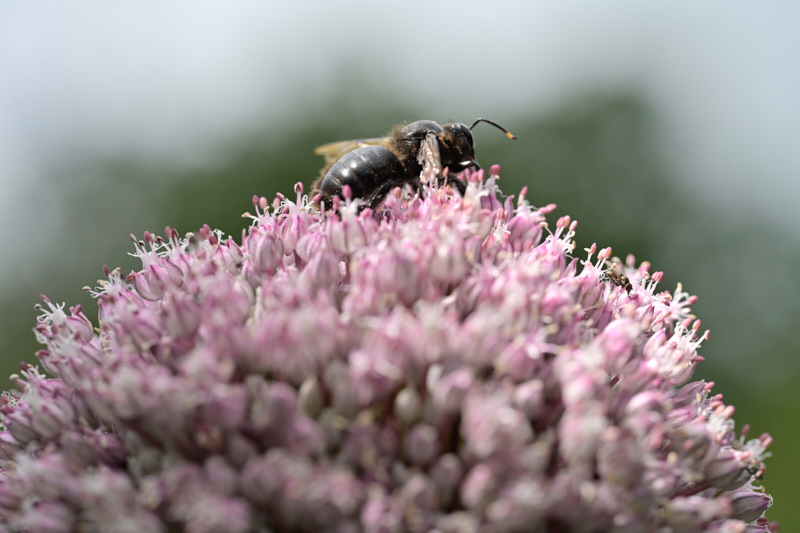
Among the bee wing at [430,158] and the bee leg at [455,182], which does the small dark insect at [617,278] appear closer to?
the bee leg at [455,182]

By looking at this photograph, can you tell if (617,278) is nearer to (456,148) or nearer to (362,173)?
(456,148)

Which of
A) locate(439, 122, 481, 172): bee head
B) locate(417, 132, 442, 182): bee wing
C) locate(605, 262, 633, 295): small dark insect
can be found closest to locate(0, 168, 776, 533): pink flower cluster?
locate(605, 262, 633, 295): small dark insect

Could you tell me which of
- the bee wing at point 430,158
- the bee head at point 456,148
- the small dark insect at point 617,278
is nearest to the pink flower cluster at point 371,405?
the small dark insect at point 617,278

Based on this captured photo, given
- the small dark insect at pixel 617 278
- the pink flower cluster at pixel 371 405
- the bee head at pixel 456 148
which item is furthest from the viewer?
the bee head at pixel 456 148

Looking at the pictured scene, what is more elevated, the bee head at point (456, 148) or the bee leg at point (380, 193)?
the bee head at point (456, 148)

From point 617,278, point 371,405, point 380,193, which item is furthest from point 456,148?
point 371,405

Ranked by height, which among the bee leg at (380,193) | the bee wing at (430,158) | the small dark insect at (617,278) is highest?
the bee wing at (430,158)
